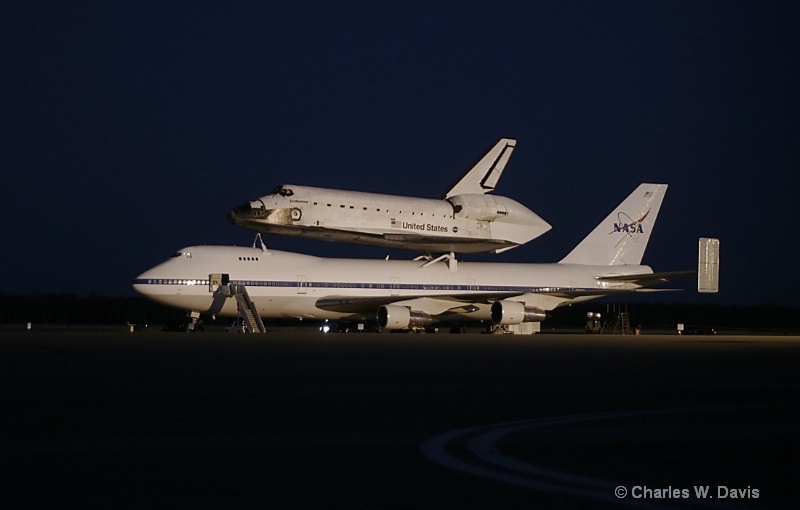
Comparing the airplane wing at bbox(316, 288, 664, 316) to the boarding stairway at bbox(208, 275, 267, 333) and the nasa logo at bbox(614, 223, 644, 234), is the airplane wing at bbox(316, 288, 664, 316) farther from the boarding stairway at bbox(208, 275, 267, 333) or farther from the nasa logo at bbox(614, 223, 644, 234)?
the nasa logo at bbox(614, 223, 644, 234)

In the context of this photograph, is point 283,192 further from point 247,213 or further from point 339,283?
point 339,283

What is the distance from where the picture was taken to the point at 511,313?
46.6 m

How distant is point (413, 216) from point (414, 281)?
306 cm

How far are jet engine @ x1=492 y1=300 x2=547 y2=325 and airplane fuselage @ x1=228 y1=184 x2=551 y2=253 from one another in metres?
3.22

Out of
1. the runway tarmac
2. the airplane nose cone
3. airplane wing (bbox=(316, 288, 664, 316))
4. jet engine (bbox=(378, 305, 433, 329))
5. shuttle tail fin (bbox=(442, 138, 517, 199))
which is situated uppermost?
shuttle tail fin (bbox=(442, 138, 517, 199))

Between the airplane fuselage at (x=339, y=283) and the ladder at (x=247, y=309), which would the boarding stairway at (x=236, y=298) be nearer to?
the ladder at (x=247, y=309)

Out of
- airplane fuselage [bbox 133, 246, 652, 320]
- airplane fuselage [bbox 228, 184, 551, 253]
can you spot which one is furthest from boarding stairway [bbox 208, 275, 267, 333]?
airplane fuselage [bbox 228, 184, 551, 253]

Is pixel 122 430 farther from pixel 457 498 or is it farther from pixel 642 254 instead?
pixel 642 254

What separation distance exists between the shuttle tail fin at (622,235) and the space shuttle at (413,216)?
5276mm

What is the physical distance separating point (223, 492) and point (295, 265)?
38653mm

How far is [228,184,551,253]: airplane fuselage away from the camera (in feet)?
142

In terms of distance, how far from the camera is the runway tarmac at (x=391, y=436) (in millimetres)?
7332

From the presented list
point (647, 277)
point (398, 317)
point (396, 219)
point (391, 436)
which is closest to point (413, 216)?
point (396, 219)

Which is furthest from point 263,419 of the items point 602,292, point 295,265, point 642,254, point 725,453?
point 642,254
